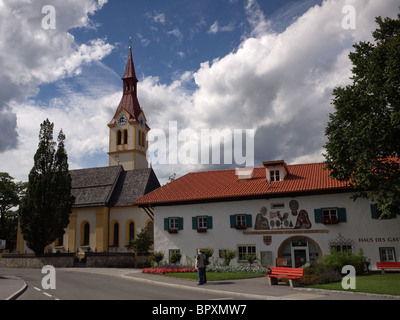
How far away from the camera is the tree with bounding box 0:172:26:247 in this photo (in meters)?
58.3

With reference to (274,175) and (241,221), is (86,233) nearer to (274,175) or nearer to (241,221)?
(241,221)

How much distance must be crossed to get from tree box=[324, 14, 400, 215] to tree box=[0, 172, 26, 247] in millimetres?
54411

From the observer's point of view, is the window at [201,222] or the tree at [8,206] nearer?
the window at [201,222]

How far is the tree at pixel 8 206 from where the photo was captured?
58.3m

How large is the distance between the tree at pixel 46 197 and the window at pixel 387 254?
27307 mm

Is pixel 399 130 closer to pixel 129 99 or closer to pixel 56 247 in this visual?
pixel 56 247

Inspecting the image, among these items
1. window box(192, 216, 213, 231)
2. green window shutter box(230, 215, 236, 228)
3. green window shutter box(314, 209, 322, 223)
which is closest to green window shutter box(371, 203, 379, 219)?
green window shutter box(314, 209, 322, 223)

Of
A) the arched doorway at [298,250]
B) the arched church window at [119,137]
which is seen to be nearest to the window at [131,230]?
the arched church window at [119,137]

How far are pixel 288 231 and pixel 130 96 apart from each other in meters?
41.6

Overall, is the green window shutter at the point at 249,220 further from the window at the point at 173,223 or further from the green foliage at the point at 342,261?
the green foliage at the point at 342,261

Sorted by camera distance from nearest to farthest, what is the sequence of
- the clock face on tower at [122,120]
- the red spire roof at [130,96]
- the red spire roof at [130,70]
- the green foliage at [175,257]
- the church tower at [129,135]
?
1. the green foliage at [175,257]
2. the church tower at [129,135]
3. the clock face on tower at [122,120]
4. the red spire roof at [130,96]
5. the red spire roof at [130,70]

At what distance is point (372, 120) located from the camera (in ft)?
63.3

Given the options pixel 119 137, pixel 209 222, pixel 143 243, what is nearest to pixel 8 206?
pixel 119 137
